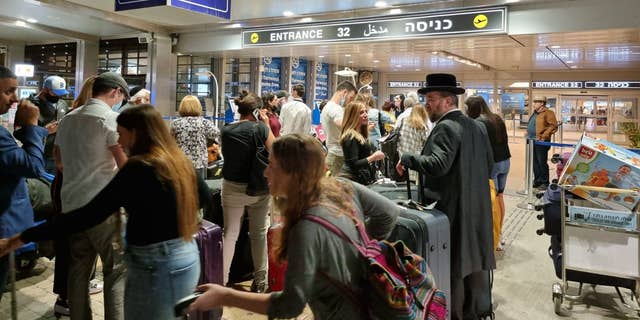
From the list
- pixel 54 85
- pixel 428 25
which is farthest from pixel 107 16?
pixel 428 25

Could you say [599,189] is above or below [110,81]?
below

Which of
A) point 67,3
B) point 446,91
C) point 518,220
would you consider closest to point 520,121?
point 518,220

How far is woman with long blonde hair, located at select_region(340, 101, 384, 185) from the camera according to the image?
12.9ft

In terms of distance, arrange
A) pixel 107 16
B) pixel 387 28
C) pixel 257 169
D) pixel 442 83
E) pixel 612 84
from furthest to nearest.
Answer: pixel 612 84 < pixel 107 16 < pixel 387 28 < pixel 257 169 < pixel 442 83

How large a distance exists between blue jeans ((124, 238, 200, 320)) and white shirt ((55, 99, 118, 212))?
81 centimetres

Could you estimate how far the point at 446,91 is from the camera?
→ 3.07 meters

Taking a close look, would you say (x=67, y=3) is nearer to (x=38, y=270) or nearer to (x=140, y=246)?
(x=38, y=270)

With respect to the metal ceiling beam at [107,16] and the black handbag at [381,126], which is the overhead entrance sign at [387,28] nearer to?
the black handbag at [381,126]

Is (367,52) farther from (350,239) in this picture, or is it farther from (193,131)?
(350,239)

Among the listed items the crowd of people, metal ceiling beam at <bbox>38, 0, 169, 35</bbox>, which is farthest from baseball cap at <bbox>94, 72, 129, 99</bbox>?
metal ceiling beam at <bbox>38, 0, 169, 35</bbox>

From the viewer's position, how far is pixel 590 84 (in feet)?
52.1

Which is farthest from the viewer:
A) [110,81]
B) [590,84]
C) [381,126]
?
[590,84]

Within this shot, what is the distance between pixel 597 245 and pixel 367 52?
7956 mm

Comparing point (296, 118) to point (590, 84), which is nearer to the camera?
point (296, 118)
